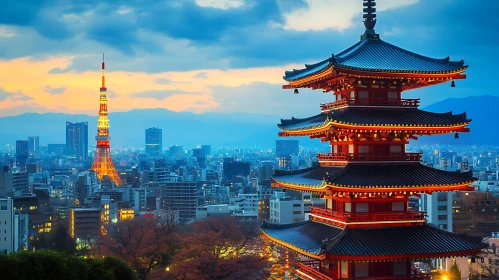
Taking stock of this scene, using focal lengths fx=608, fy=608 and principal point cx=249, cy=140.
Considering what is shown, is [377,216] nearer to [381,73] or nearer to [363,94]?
[363,94]

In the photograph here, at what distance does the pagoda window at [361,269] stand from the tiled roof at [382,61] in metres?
4.86

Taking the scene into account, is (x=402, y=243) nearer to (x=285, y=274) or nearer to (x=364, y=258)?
(x=364, y=258)

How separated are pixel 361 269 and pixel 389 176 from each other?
2452mm

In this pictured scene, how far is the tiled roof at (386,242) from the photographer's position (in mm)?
14367

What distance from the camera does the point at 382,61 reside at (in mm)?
16141

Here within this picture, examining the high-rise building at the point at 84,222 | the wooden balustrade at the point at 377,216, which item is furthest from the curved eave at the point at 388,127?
the high-rise building at the point at 84,222

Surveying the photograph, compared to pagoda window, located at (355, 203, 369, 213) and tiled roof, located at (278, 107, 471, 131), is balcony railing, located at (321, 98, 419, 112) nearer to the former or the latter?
tiled roof, located at (278, 107, 471, 131)

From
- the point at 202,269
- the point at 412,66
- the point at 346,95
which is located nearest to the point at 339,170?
the point at 346,95

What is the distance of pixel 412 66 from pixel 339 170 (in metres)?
3.39

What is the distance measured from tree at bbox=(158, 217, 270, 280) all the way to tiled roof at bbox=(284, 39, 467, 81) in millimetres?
13142

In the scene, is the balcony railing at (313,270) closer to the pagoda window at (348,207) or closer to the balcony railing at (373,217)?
the balcony railing at (373,217)

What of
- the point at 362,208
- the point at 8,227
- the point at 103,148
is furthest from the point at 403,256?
the point at 103,148

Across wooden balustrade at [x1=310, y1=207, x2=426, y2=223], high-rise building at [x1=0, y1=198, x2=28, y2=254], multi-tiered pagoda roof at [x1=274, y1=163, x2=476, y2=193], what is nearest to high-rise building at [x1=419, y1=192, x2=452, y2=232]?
high-rise building at [x1=0, y1=198, x2=28, y2=254]

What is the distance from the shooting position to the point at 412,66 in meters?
16.1
